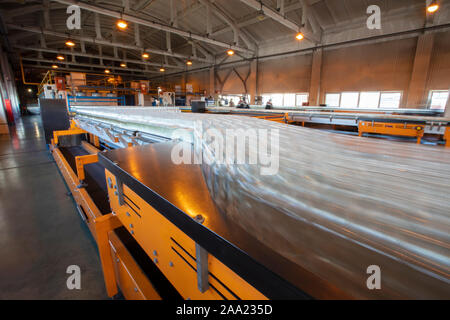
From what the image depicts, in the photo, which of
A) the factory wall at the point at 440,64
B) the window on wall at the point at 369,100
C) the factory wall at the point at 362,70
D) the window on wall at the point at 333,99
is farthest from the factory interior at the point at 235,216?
the window on wall at the point at 333,99

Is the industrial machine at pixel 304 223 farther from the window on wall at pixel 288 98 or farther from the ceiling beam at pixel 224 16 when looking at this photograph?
the window on wall at pixel 288 98

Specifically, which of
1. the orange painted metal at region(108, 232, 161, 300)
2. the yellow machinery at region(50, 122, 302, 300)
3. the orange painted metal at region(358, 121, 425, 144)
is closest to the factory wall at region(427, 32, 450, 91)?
the orange painted metal at region(358, 121, 425, 144)

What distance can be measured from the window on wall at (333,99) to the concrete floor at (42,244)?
8.86m

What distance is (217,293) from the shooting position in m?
0.46

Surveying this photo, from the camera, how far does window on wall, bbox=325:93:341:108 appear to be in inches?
315

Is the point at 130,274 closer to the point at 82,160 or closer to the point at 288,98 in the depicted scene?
the point at 82,160

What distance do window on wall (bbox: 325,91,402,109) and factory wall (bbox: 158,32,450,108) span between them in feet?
0.60

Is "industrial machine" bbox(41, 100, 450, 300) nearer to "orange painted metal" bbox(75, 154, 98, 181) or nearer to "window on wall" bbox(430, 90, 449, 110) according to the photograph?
"orange painted metal" bbox(75, 154, 98, 181)

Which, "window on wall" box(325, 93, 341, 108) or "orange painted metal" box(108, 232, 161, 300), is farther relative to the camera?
"window on wall" box(325, 93, 341, 108)

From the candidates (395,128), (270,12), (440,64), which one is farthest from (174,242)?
(440,64)

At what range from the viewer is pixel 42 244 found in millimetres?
1518

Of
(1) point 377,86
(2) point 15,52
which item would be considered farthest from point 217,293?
(2) point 15,52

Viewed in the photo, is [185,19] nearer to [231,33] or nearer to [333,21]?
[231,33]

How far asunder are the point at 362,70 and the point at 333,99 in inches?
51.6
